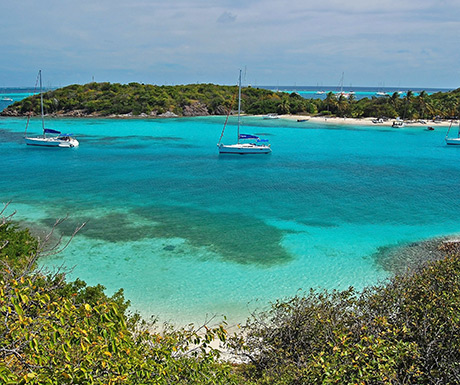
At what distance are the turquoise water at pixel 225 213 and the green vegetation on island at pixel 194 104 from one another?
1864 inches

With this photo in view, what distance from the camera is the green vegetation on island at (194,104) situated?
101 meters

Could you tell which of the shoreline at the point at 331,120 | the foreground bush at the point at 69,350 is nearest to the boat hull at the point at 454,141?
the shoreline at the point at 331,120

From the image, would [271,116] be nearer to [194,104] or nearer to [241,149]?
[194,104]

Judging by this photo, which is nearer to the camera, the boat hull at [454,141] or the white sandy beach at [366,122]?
the boat hull at [454,141]

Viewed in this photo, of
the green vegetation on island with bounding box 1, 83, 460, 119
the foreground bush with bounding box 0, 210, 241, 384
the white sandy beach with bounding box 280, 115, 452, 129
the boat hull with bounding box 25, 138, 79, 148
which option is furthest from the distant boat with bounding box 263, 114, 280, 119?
the foreground bush with bounding box 0, 210, 241, 384

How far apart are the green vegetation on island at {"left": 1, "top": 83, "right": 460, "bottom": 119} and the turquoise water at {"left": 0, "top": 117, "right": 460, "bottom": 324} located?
4735cm

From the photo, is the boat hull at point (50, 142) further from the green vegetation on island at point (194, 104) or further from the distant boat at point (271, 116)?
the distant boat at point (271, 116)

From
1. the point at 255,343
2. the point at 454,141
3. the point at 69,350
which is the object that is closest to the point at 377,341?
the point at 255,343

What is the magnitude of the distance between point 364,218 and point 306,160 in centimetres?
2460

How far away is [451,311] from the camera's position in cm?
839

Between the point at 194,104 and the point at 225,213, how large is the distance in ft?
297

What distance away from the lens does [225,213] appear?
2741 centimetres

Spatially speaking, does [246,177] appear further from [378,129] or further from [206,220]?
[378,129]

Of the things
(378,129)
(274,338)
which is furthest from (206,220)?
(378,129)
